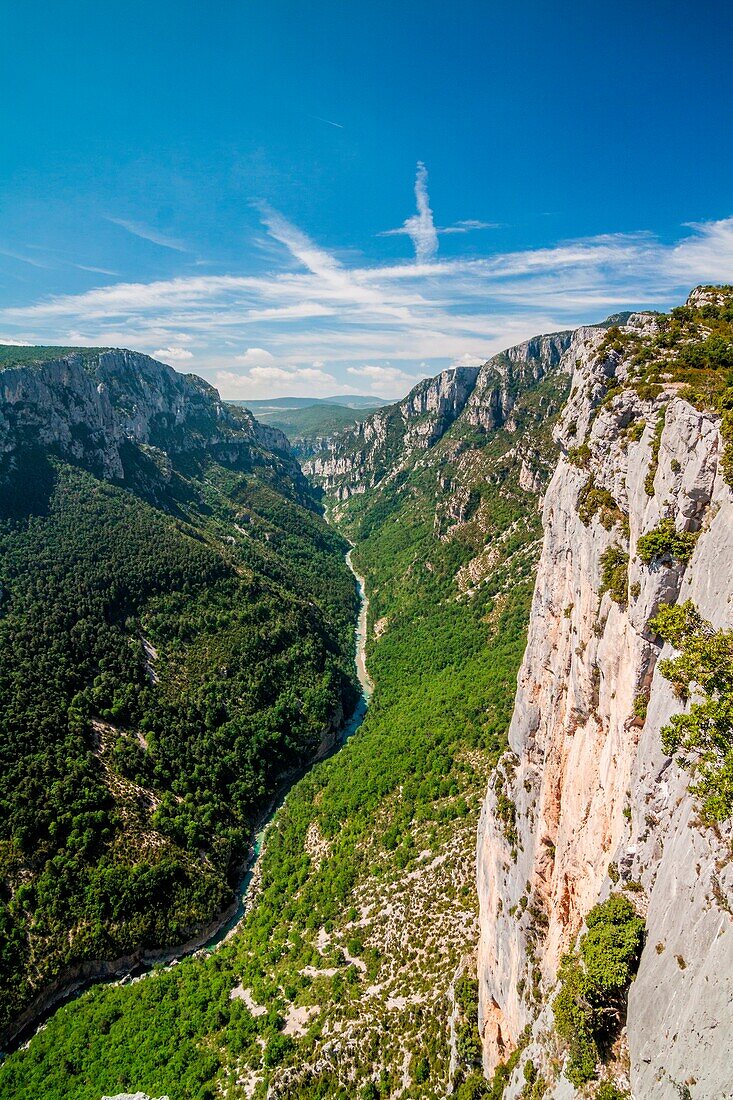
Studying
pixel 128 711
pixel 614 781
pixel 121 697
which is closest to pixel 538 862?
pixel 614 781

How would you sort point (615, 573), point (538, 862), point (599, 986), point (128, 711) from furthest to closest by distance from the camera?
point (128, 711), point (538, 862), point (615, 573), point (599, 986)

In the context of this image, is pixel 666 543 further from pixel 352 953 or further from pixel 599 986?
pixel 352 953

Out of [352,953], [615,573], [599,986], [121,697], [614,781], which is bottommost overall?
[352,953]

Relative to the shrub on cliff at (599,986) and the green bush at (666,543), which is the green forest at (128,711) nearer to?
the shrub on cliff at (599,986)

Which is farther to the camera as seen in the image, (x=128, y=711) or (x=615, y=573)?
(x=128, y=711)

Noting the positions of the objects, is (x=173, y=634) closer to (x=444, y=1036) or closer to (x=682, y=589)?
(x=444, y=1036)

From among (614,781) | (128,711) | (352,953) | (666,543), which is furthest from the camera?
(128,711)

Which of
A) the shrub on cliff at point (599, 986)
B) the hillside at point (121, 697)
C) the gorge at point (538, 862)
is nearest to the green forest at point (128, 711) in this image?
the hillside at point (121, 697)

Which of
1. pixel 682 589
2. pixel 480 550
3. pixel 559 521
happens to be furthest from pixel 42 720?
pixel 480 550

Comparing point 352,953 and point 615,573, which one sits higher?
point 615,573
